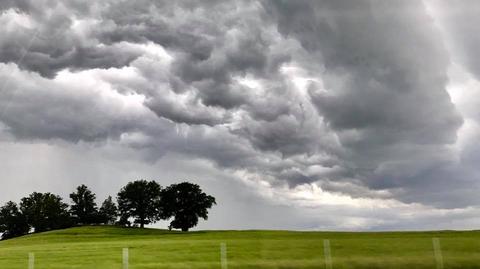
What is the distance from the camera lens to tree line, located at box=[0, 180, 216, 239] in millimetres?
135375

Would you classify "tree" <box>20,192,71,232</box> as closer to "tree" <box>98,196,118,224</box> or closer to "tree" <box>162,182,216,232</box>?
"tree" <box>98,196,118,224</box>

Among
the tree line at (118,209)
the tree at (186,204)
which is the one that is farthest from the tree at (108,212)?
the tree at (186,204)

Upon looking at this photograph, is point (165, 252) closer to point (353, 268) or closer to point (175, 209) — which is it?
point (353, 268)

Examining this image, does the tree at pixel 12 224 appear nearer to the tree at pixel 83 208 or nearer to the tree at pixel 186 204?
the tree at pixel 83 208

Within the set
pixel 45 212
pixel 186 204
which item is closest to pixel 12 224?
pixel 45 212

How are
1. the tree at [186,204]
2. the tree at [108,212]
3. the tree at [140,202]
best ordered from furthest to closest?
the tree at [108,212] → the tree at [140,202] → the tree at [186,204]

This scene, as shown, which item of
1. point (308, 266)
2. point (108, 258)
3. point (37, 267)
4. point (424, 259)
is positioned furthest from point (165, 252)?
point (424, 259)

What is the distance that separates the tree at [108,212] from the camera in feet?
551

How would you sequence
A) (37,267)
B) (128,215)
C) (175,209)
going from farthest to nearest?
(128,215)
(175,209)
(37,267)

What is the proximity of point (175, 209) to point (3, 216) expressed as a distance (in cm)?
5916

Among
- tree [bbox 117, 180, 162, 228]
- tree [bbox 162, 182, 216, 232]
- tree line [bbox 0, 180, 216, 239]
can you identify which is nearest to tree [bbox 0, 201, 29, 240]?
tree line [bbox 0, 180, 216, 239]

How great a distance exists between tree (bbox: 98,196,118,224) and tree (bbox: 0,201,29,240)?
2205 cm

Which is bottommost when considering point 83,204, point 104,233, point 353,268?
point 353,268

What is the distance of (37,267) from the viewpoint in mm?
42438
